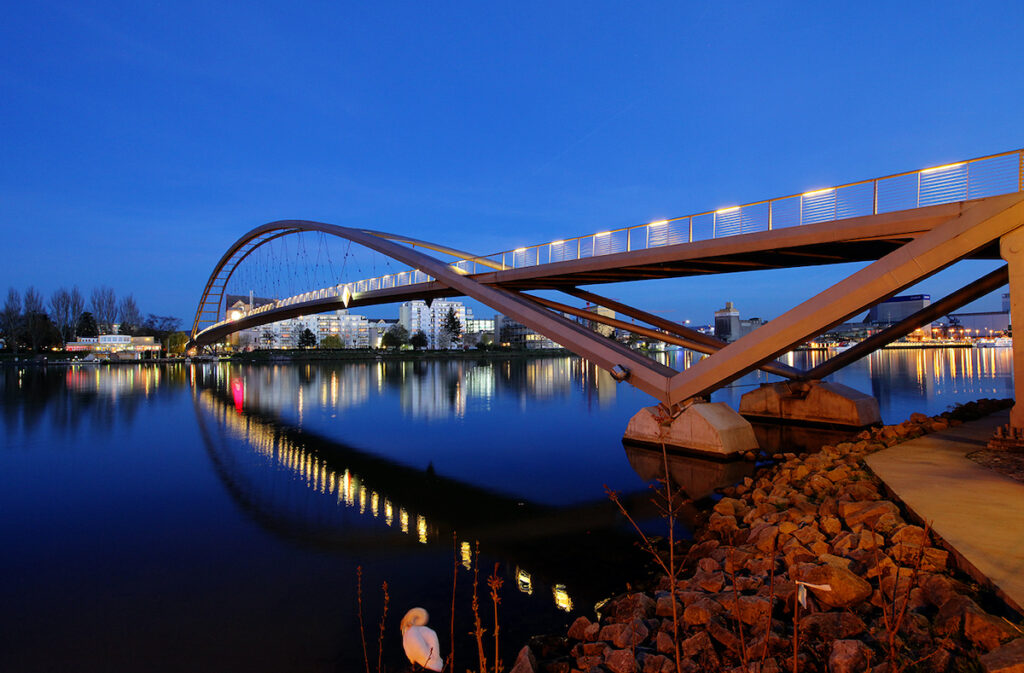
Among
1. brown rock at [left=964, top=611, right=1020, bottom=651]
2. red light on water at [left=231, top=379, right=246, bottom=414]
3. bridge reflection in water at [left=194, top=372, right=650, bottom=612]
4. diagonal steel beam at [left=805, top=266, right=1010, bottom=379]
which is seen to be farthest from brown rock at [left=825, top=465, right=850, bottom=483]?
red light on water at [left=231, top=379, right=246, bottom=414]

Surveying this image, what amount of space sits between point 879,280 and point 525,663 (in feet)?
34.2

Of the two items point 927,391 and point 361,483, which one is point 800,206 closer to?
point 361,483

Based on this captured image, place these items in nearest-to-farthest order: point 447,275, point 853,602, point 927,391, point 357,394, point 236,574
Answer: point 853,602
point 236,574
point 447,275
point 927,391
point 357,394

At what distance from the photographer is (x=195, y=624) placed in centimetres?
619

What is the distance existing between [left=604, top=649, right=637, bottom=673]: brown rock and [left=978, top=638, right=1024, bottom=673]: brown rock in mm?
2359

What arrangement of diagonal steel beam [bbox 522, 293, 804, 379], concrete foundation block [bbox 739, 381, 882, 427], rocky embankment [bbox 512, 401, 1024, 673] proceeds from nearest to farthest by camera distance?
rocky embankment [bbox 512, 401, 1024, 673], concrete foundation block [bbox 739, 381, 882, 427], diagonal steel beam [bbox 522, 293, 804, 379]

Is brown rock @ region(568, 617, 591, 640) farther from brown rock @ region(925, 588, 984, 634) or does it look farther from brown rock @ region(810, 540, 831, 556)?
brown rock @ region(925, 588, 984, 634)

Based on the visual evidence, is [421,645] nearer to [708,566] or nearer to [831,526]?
[708,566]

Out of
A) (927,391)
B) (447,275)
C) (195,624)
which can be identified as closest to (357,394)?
(447,275)

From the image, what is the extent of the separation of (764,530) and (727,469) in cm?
642

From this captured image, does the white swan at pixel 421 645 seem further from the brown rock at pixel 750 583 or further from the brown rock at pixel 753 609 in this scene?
the brown rock at pixel 750 583

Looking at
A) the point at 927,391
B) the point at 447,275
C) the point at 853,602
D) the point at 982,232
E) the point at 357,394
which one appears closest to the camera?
the point at 853,602

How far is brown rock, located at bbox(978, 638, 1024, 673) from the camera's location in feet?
10.5

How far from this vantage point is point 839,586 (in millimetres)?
4801
